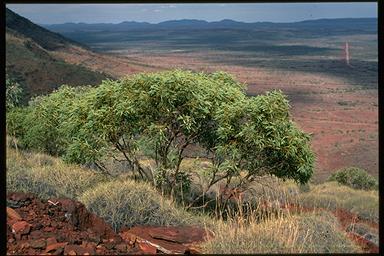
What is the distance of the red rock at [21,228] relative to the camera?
5070 mm

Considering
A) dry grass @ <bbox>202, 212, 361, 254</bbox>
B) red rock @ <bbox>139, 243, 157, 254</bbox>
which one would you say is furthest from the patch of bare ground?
red rock @ <bbox>139, 243, 157, 254</bbox>

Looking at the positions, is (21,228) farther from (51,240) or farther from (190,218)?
(190,218)

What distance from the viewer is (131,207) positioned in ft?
23.7

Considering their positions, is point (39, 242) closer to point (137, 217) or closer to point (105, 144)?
point (137, 217)

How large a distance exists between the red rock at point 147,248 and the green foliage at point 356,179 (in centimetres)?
1596

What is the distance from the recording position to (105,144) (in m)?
9.84

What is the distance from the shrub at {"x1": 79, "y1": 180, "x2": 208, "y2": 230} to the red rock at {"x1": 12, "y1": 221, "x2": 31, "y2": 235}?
1863 millimetres

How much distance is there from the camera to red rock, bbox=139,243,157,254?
530 centimetres

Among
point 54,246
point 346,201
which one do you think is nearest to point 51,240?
point 54,246

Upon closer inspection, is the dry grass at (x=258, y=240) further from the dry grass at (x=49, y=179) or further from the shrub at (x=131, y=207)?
the dry grass at (x=49, y=179)

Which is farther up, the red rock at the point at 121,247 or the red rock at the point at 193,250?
the red rock at the point at 121,247

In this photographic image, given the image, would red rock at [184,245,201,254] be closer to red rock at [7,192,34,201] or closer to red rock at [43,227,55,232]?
red rock at [43,227,55,232]

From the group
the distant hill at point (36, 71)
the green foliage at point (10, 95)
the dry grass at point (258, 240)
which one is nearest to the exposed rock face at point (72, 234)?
the dry grass at point (258, 240)
